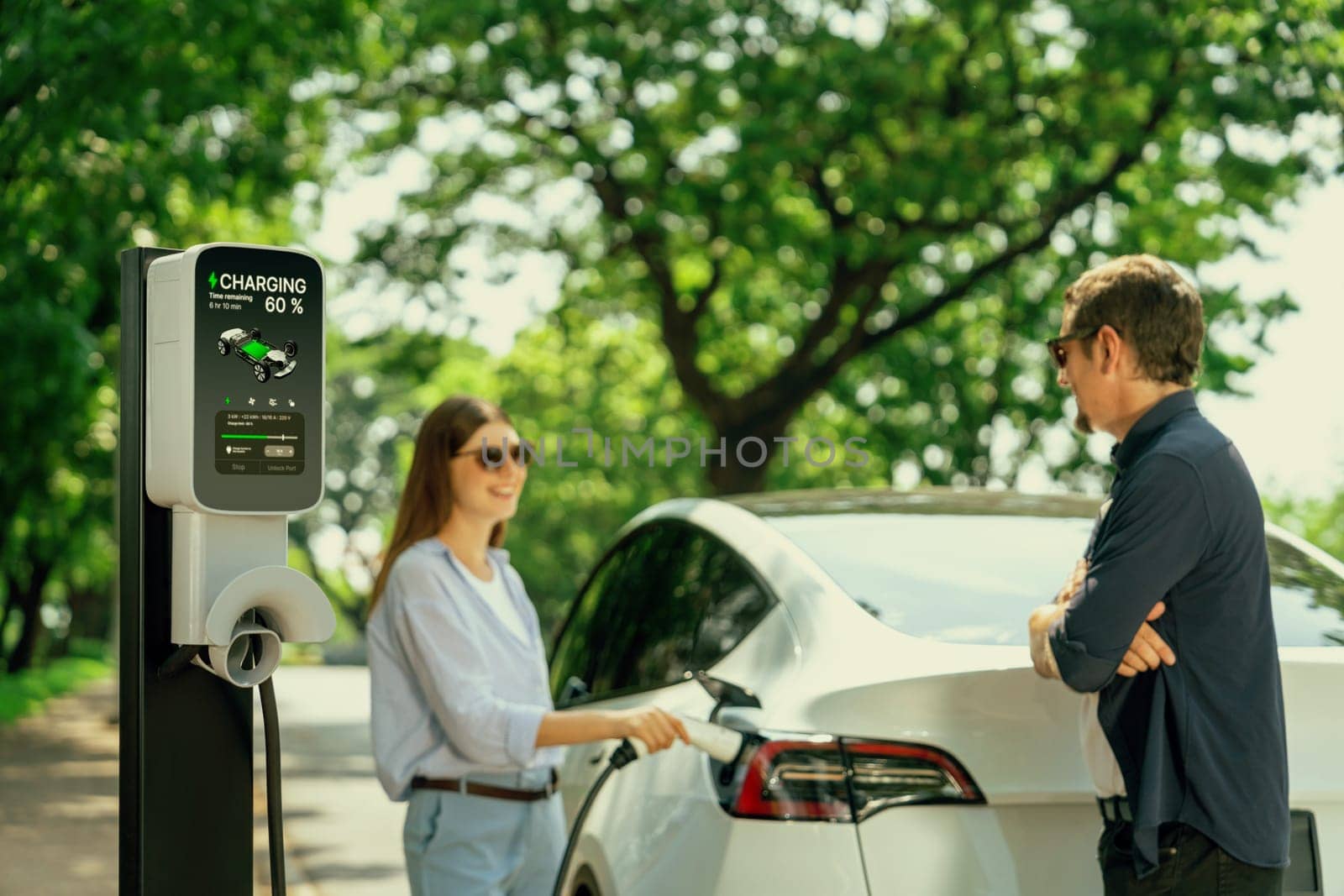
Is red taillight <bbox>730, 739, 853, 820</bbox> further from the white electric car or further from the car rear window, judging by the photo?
the car rear window

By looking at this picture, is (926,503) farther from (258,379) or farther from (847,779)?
(258,379)

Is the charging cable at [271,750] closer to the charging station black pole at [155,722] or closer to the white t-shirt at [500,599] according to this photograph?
the charging station black pole at [155,722]

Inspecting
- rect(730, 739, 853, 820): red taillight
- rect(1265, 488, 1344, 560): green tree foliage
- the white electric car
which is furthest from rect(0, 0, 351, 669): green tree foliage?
rect(1265, 488, 1344, 560): green tree foliage

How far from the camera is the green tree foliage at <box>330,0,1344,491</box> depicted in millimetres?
14742

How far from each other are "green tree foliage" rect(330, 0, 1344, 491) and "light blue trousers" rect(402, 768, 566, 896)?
10549mm

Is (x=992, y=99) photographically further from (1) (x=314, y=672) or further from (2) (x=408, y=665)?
(1) (x=314, y=672)

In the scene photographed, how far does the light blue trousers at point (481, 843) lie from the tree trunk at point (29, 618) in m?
29.9

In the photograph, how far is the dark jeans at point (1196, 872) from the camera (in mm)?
2922

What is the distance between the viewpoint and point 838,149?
16.1 meters

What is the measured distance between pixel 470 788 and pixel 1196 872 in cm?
156

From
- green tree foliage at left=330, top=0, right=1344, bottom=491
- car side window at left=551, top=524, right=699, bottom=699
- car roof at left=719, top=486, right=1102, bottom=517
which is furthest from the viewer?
green tree foliage at left=330, top=0, right=1344, bottom=491

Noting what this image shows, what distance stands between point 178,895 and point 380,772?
73 centimetres

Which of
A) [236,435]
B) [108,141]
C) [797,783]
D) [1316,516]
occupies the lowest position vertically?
[1316,516]

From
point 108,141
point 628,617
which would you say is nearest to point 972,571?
point 628,617
